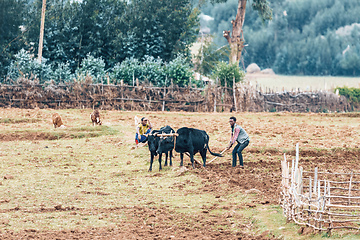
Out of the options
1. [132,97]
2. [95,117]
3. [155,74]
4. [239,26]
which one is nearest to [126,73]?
[155,74]

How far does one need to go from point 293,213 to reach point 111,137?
45.7 feet

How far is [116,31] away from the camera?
44.1 metres

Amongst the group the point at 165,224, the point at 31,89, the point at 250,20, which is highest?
the point at 250,20

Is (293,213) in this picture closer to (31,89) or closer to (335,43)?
(31,89)

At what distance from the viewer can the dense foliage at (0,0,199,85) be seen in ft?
137

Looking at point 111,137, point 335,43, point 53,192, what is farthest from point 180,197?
point 335,43

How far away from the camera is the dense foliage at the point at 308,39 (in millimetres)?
74250

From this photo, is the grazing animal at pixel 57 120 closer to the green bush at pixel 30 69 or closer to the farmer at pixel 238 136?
the farmer at pixel 238 136

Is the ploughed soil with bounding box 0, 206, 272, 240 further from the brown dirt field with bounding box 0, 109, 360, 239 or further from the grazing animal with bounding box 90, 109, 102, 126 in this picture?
the grazing animal with bounding box 90, 109, 102, 126

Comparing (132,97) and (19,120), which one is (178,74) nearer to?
(132,97)

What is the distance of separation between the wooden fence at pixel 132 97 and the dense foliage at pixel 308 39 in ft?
129

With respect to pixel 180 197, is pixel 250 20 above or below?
above

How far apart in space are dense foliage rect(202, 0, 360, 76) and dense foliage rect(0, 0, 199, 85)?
101 feet

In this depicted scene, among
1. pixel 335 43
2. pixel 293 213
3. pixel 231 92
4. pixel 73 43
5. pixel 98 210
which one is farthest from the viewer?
pixel 335 43
